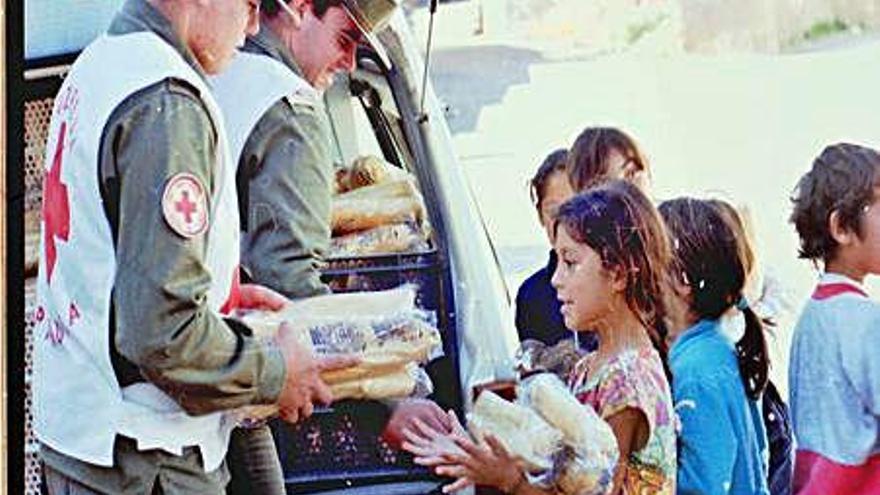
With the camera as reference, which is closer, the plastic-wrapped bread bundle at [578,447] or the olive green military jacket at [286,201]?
the plastic-wrapped bread bundle at [578,447]

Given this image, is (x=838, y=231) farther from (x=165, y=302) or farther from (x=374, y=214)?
(x=165, y=302)

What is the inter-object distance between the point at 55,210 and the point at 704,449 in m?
1.37

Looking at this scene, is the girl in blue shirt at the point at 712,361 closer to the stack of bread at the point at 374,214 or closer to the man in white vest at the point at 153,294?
the stack of bread at the point at 374,214

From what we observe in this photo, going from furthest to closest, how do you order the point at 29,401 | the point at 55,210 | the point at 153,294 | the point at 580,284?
the point at 29,401 → the point at 55,210 → the point at 580,284 → the point at 153,294

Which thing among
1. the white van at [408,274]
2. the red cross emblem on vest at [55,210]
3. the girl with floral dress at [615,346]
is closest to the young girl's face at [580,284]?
the girl with floral dress at [615,346]

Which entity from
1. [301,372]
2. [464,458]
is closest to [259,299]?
[301,372]

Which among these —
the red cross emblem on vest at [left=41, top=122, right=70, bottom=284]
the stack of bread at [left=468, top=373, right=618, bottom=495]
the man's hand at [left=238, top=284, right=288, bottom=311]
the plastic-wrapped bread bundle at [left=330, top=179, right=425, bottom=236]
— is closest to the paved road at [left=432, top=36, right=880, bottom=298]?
the plastic-wrapped bread bundle at [left=330, top=179, right=425, bottom=236]

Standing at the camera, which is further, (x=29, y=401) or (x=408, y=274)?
(x=29, y=401)

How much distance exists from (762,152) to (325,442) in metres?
1.03

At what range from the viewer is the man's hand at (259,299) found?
3711 mm

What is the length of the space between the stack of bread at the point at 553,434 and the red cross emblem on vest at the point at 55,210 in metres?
0.90

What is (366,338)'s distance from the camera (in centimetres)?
370

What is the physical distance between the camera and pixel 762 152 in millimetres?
3746

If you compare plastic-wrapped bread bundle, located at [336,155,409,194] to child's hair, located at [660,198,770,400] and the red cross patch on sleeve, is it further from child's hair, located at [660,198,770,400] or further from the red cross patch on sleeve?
child's hair, located at [660,198,770,400]
